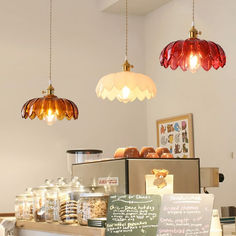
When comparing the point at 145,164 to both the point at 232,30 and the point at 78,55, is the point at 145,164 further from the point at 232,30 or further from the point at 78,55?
the point at 78,55

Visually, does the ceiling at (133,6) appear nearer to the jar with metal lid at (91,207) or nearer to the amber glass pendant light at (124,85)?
the amber glass pendant light at (124,85)

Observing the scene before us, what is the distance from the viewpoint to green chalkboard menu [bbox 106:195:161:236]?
2.70 m

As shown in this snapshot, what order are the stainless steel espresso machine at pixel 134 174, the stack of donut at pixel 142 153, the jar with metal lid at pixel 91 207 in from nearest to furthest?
the jar with metal lid at pixel 91 207 < the stainless steel espresso machine at pixel 134 174 < the stack of donut at pixel 142 153

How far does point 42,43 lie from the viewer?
23.8 feet

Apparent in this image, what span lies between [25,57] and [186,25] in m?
2.17

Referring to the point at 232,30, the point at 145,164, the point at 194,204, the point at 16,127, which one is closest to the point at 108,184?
the point at 145,164

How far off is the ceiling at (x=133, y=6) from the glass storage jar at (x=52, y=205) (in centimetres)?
456

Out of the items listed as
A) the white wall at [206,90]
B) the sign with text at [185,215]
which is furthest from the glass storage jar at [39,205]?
the white wall at [206,90]

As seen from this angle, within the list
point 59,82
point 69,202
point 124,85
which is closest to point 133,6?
point 59,82

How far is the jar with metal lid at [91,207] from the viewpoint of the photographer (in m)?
2.93

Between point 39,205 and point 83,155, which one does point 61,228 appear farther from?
A: point 83,155

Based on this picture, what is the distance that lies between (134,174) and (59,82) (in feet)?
14.5

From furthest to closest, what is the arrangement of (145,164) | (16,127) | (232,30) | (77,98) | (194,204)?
(77,98) < (16,127) < (232,30) < (145,164) < (194,204)

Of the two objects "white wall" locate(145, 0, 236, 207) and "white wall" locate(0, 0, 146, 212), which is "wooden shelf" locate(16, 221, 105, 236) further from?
"white wall" locate(0, 0, 146, 212)
